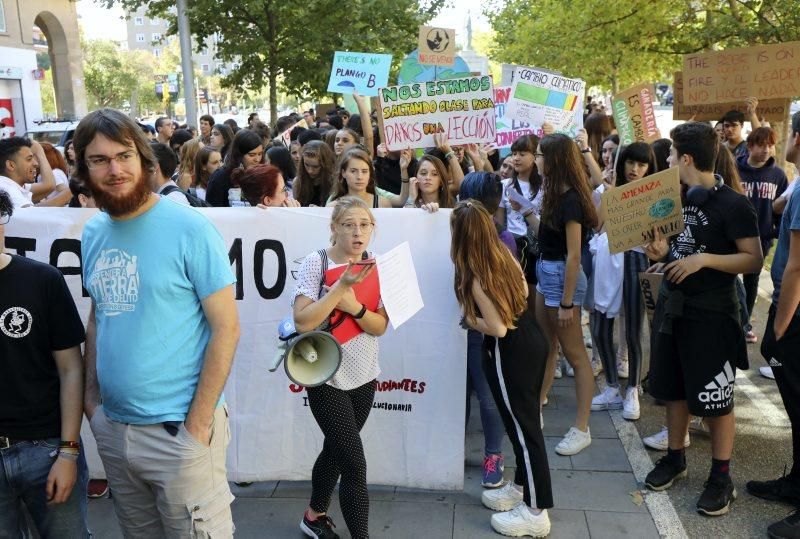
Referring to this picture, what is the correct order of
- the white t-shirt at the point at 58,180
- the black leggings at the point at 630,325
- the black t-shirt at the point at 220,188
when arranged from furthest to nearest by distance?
the white t-shirt at the point at 58,180 < the black t-shirt at the point at 220,188 < the black leggings at the point at 630,325

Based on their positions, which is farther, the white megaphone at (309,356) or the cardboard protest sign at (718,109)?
the cardboard protest sign at (718,109)

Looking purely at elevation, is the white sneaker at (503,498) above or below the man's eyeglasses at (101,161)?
below

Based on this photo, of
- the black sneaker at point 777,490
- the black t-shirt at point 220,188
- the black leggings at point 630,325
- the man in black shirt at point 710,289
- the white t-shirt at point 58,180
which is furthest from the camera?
the white t-shirt at point 58,180

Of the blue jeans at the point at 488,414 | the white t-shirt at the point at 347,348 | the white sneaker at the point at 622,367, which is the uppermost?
the white t-shirt at the point at 347,348

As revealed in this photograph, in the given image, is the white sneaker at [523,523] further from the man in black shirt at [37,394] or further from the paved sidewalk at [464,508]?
the man in black shirt at [37,394]

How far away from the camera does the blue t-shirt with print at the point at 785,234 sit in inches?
132

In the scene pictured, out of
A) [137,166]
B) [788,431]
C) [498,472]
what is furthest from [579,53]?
[137,166]

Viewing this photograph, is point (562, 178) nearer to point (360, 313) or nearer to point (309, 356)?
point (360, 313)

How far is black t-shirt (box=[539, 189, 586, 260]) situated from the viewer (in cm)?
426

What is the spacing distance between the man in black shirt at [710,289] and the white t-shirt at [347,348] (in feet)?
5.28

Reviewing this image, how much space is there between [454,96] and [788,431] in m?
3.27

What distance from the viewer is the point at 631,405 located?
5.00 metres

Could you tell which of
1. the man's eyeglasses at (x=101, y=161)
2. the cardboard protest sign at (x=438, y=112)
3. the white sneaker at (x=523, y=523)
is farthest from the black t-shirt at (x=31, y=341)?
the cardboard protest sign at (x=438, y=112)

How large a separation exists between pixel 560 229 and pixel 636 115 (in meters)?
2.09
